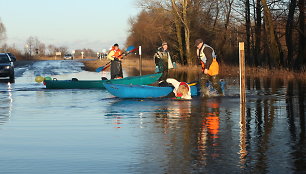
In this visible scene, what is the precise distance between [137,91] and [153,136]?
928 cm

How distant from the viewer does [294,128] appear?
13.3 m

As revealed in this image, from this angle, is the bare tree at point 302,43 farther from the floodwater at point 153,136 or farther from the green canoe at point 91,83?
the floodwater at point 153,136

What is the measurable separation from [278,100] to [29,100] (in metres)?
7.85

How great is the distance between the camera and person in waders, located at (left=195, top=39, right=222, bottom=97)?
21281 mm

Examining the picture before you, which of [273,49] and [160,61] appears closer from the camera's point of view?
[160,61]

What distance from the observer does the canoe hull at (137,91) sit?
21.4m

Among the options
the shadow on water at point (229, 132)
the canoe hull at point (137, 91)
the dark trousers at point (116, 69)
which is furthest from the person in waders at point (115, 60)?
the shadow on water at point (229, 132)

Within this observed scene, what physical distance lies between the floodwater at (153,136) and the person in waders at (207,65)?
102cm

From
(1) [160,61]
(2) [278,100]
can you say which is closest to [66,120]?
(2) [278,100]

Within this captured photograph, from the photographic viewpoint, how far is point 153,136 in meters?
12.1

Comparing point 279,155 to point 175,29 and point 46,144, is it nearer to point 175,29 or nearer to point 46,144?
point 46,144

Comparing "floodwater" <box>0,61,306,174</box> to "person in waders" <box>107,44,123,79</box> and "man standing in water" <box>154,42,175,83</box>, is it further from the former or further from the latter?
"person in waders" <box>107,44,123,79</box>

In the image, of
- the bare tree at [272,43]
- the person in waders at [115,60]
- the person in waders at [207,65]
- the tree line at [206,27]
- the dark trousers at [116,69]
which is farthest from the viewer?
the tree line at [206,27]

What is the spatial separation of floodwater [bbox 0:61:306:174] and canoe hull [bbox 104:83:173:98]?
1.94ft
